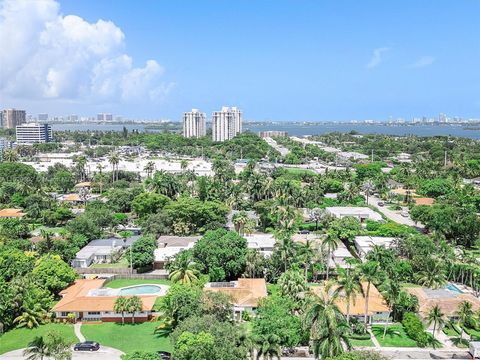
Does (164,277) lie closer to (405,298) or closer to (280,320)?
(280,320)

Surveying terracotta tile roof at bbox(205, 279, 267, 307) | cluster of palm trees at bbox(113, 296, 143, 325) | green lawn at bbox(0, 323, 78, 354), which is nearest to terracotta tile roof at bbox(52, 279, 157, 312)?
cluster of palm trees at bbox(113, 296, 143, 325)

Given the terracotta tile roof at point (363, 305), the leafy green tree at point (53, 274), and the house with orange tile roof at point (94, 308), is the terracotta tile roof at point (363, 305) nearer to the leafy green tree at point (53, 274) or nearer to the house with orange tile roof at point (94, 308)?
the house with orange tile roof at point (94, 308)

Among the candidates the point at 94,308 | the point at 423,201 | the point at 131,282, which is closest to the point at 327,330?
the point at 94,308

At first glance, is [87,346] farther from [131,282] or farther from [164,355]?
[131,282]

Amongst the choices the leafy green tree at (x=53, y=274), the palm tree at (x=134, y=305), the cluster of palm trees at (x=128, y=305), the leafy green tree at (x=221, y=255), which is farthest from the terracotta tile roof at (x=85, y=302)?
the leafy green tree at (x=221, y=255)

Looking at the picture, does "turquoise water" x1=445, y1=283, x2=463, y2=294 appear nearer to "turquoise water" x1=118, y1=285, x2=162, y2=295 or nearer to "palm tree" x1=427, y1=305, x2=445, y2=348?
"palm tree" x1=427, y1=305, x2=445, y2=348

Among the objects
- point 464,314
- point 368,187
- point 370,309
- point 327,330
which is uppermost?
point 327,330
